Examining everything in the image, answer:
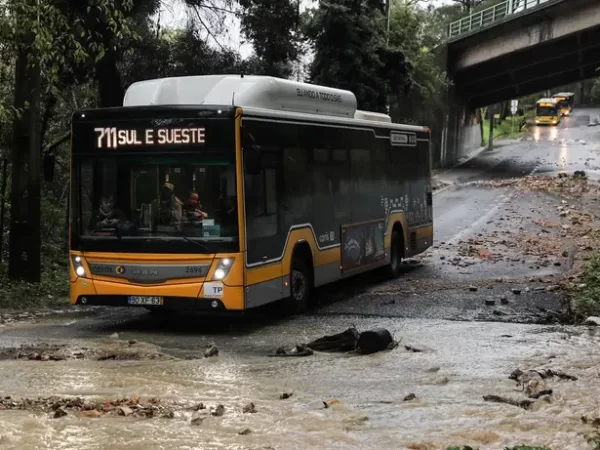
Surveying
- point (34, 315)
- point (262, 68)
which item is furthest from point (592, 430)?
point (262, 68)

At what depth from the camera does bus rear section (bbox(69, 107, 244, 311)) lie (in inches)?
443

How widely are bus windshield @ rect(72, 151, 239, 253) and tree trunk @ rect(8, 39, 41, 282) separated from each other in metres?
3.77

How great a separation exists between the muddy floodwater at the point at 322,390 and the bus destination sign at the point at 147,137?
8.23 feet

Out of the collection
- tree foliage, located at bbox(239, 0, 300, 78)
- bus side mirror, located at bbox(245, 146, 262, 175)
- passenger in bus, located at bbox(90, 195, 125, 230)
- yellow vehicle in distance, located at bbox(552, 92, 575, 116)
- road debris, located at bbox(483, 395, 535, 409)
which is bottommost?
road debris, located at bbox(483, 395, 535, 409)

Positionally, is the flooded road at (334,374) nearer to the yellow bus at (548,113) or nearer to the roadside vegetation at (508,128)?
the roadside vegetation at (508,128)

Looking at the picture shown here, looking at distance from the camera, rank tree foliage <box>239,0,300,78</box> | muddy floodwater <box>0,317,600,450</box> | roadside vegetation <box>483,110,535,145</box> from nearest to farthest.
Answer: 1. muddy floodwater <box>0,317,600,450</box>
2. tree foliage <box>239,0,300,78</box>
3. roadside vegetation <box>483,110,535,145</box>

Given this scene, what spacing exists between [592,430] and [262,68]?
57.6 ft

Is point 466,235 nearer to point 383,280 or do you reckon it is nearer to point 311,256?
point 383,280

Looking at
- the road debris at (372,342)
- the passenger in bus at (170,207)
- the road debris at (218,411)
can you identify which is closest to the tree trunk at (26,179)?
the passenger in bus at (170,207)

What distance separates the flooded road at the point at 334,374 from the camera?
7.02 meters

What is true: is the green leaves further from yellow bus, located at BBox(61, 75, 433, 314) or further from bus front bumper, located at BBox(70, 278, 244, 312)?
bus front bumper, located at BBox(70, 278, 244, 312)

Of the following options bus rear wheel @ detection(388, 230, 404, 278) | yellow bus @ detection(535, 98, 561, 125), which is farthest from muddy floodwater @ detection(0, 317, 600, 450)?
yellow bus @ detection(535, 98, 561, 125)

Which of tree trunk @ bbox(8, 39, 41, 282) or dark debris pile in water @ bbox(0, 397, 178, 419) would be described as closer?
dark debris pile in water @ bbox(0, 397, 178, 419)

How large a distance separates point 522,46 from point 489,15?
4.52 m
